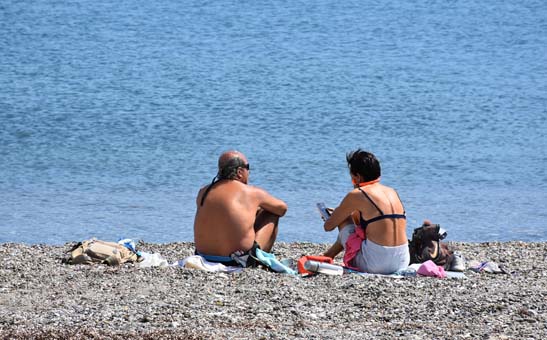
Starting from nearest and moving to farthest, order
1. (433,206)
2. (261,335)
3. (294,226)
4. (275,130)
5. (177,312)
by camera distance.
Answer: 1. (261,335)
2. (177,312)
3. (294,226)
4. (433,206)
5. (275,130)

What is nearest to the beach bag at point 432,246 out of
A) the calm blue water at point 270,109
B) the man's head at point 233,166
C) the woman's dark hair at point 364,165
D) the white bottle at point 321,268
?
the woman's dark hair at point 364,165

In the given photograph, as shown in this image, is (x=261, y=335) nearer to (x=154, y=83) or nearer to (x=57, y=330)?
(x=57, y=330)

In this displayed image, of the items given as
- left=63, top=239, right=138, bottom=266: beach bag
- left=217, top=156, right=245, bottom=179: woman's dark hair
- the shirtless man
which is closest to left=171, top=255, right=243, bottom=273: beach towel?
the shirtless man

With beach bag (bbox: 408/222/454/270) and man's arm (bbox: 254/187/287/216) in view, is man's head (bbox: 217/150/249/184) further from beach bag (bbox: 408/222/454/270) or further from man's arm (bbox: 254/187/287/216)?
beach bag (bbox: 408/222/454/270)

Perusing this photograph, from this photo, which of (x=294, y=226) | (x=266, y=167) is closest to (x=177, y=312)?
(x=294, y=226)

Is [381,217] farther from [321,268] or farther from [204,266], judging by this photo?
[204,266]

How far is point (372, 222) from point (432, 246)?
1.92 feet

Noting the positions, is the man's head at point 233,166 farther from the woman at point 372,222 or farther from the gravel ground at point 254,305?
the gravel ground at point 254,305

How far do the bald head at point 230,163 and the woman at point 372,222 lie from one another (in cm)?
82

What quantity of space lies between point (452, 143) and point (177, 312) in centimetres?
1107

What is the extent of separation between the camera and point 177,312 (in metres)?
5.82

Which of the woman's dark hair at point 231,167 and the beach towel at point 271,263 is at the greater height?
the woman's dark hair at point 231,167

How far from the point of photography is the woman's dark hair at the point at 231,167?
7.70 metres

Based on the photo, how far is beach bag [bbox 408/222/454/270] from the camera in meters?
7.54
